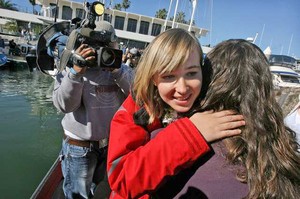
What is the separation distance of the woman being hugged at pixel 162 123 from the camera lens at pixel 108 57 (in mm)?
867

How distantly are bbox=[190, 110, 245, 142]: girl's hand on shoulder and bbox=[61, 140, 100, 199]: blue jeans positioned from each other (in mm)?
1520

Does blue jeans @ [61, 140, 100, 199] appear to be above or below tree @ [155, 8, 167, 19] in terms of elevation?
below

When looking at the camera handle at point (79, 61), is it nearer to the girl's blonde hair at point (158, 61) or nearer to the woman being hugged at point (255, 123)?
the girl's blonde hair at point (158, 61)

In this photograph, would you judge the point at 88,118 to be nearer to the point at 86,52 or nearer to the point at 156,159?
the point at 86,52

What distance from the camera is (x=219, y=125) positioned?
1012mm

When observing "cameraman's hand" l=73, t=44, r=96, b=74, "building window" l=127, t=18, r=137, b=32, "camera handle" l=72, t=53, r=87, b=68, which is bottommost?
"camera handle" l=72, t=53, r=87, b=68

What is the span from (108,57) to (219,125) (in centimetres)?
126

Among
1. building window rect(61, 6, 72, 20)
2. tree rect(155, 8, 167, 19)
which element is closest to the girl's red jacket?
building window rect(61, 6, 72, 20)

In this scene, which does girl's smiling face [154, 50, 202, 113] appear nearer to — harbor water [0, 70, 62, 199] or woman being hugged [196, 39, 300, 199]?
woman being hugged [196, 39, 300, 199]

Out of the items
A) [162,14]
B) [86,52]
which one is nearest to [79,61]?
[86,52]

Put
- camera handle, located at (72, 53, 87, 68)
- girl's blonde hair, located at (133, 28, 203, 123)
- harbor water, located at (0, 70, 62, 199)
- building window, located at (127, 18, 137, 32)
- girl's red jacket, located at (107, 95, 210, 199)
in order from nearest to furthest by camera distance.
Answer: girl's red jacket, located at (107, 95, 210, 199) < girl's blonde hair, located at (133, 28, 203, 123) < camera handle, located at (72, 53, 87, 68) < harbor water, located at (0, 70, 62, 199) < building window, located at (127, 18, 137, 32)

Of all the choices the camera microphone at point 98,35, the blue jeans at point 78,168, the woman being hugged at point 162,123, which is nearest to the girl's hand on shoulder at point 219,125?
the woman being hugged at point 162,123

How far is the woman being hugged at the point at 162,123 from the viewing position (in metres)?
0.98

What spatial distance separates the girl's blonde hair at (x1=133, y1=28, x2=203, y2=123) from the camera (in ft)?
3.58
